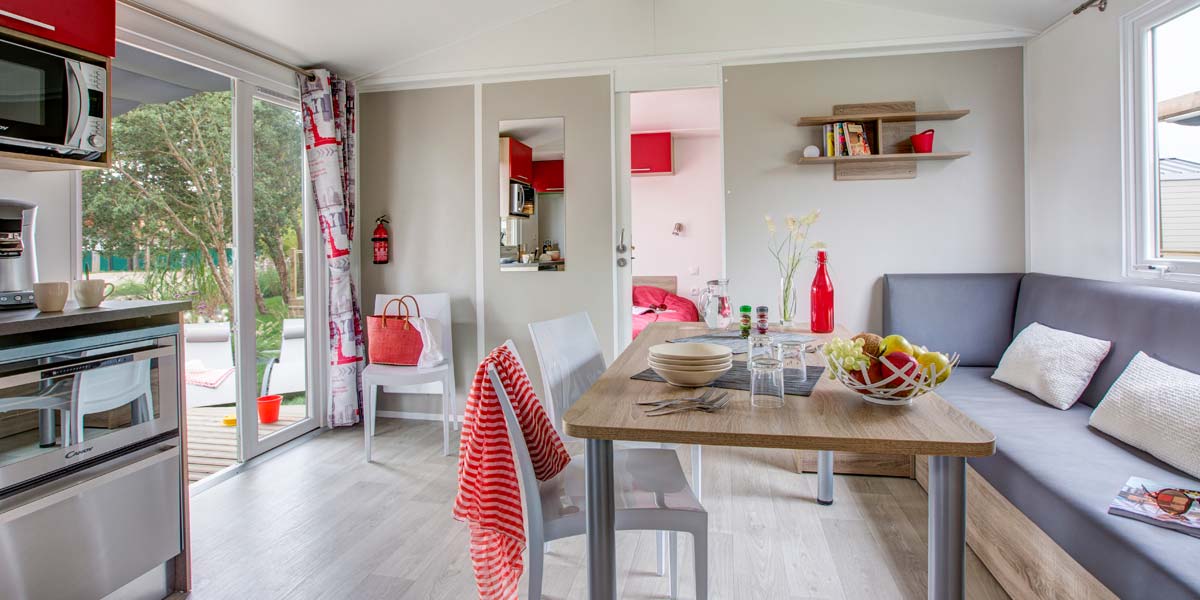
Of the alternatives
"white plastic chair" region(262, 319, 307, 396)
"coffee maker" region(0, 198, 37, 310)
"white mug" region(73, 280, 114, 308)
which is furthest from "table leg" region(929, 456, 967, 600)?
"white plastic chair" region(262, 319, 307, 396)

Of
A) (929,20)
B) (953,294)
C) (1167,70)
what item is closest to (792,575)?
(953,294)

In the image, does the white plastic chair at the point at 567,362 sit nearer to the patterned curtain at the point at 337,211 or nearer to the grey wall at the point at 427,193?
the grey wall at the point at 427,193

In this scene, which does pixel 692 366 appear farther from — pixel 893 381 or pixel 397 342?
pixel 397 342

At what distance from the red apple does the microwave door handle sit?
2.52 metres

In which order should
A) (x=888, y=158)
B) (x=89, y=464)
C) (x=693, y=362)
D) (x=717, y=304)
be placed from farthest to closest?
(x=888, y=158)
(x=717, y=304)
(x=89, y=464)
(x=693, y=362)

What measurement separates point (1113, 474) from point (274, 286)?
3.76 m

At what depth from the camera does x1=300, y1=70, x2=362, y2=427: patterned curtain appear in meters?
3.68

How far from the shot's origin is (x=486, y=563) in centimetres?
163

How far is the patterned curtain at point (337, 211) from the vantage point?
3.68 meters

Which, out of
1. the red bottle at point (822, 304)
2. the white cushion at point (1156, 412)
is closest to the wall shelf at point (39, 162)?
the red bottle at point (822, 304)

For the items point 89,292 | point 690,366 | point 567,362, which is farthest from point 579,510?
point 89,292

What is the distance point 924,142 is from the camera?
3262mm

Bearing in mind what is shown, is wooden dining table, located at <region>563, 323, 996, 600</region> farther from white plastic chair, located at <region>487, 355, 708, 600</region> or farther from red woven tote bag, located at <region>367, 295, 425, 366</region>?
red woven tote bag, located at <region>367, 295, 425, 366</region>

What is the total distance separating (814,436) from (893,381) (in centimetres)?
30
